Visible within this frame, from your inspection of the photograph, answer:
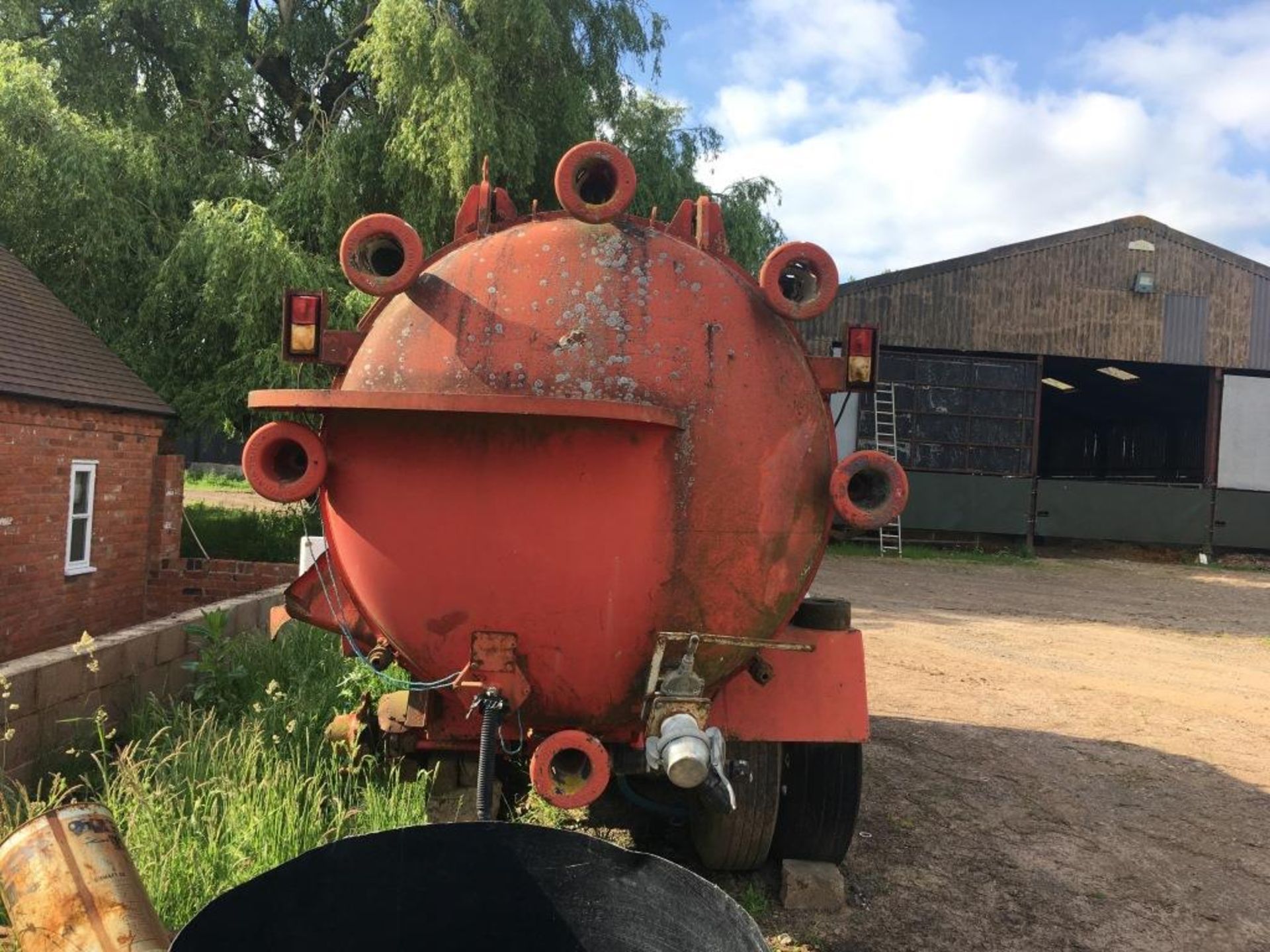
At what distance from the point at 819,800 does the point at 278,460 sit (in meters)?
Result: 2.41

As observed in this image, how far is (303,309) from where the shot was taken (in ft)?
9.78

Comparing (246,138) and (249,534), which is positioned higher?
(246,138)

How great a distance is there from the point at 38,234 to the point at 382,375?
36.0 ft

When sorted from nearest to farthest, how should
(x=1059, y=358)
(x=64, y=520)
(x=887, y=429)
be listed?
(x=64, y=520) → (x=887, y=429) → (x=1059, y=358)

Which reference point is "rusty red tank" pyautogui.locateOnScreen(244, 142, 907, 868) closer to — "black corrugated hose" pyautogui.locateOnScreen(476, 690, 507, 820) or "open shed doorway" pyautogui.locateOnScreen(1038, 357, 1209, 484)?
"black corrugated hose" pyautogui.locateOnScreen(476, 690, 507, 820)

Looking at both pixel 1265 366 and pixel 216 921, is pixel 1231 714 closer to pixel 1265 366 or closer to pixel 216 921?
pixel 216 921

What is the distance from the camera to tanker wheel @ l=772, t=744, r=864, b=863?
3.59 metres

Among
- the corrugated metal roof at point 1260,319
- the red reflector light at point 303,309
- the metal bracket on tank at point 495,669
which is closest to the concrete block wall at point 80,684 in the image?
the red reflector light at point 303,309

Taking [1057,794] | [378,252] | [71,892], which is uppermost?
[378,252]

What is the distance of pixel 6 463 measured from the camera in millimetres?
7984

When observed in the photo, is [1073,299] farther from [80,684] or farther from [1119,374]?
[80,684]

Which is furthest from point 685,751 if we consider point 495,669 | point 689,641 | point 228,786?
point 228,786

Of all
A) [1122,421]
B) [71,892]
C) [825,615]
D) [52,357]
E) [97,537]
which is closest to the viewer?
[71,892]

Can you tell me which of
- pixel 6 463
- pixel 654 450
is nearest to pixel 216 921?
pixel 654 450
